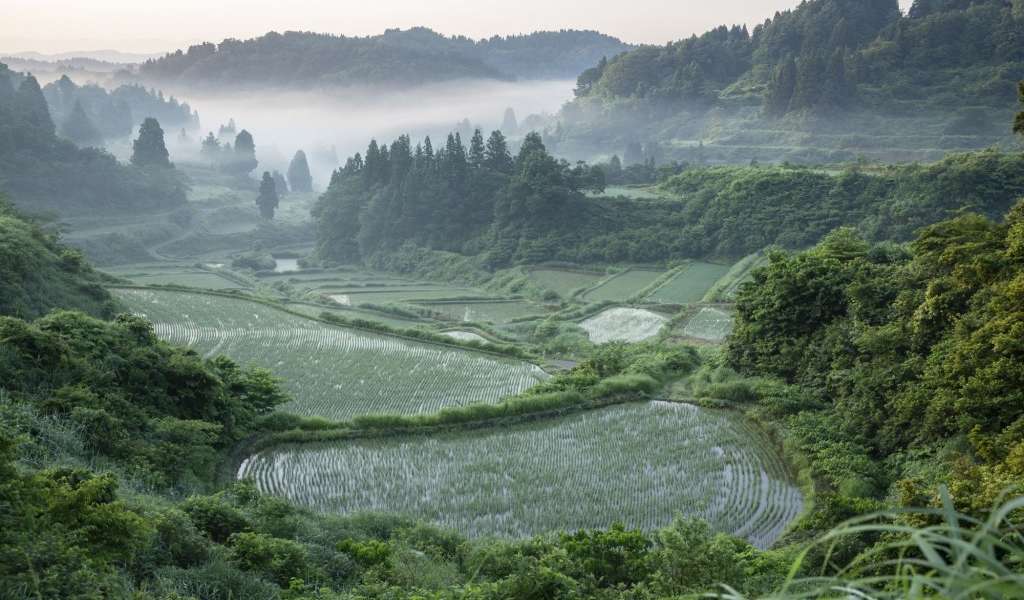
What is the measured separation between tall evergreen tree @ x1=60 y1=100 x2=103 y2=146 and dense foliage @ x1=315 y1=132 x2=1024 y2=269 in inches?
1484

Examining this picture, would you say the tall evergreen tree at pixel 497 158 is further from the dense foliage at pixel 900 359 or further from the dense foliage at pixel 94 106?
the dense foliage at pixel 94 106

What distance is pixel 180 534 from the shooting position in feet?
30.1

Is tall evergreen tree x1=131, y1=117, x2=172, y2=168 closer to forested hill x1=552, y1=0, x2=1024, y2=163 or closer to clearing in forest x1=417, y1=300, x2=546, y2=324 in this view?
clearing in forest x1=417, y1=300, x2=546, y2=324

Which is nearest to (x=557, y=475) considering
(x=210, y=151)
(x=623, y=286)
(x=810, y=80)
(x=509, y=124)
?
(x=623, y=286)

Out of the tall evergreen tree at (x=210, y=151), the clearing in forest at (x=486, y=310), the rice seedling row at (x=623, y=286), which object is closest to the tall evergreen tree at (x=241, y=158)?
the tall evergreen tree at (x=210, y=151)

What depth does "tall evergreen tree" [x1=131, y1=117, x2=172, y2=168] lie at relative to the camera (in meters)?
67.9

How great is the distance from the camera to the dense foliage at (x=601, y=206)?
37.6 meters

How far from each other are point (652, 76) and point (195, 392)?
284 ft

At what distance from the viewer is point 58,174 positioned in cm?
5644

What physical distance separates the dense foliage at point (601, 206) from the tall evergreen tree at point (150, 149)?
18262 millimetres

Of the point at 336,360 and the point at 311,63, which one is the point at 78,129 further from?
the point at 311,63

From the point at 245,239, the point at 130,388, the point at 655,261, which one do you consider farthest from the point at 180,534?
the point at 245,239

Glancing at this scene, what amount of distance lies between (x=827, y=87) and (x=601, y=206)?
32.5m

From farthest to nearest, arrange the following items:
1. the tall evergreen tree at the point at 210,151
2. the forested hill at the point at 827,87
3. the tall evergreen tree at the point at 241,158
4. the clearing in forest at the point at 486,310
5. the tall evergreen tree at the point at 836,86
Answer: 1. the tall evergreen tree at the point at 210,151
2. the tall evergreen tree at the point at 241,158
3. the tall evergreen tree at the point at 836,86
4. the forested hill at the point at 827,87
5. the clearing in forest at the point at 486,310
